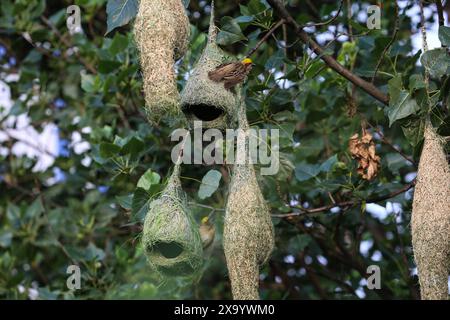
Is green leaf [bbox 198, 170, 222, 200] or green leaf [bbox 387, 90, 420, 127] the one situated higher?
green leaf [bbox 387, 90, 420, 127]

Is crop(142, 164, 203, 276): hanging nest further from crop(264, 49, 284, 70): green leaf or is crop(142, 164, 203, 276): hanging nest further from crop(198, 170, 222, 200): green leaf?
crop(264, 49, 284, 70): green leaf

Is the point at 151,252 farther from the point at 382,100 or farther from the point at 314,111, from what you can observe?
the point at 314,111

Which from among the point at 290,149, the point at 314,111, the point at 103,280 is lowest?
the point at 103,280

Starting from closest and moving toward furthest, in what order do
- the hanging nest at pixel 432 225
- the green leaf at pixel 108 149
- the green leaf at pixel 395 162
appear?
1. the hanging nest at pixel 432 225
2. the green leaf at pixel 108 149
3. the green leaf at pixel 395 162

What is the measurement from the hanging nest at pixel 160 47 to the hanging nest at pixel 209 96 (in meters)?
0.10

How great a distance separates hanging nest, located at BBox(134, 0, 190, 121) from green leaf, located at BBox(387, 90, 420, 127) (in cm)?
64

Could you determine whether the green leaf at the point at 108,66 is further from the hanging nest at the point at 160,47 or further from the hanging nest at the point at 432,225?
the hanging nest at the point at 432,225

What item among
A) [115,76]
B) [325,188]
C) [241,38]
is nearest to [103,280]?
[115,76]

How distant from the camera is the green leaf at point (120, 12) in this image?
247 cm

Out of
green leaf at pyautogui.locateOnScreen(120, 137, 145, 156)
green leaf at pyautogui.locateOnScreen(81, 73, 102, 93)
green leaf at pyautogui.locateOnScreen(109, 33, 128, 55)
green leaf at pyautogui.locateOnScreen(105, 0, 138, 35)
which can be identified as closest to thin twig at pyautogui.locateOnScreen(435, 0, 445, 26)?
green leaf at pyautogui.locateOnScreen(105, 0, 138, 35)

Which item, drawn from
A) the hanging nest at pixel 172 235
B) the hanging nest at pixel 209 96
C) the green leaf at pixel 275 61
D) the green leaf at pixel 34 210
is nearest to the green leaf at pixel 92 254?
the green leaf at pixel 34 210

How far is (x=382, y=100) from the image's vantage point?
275 centimetres

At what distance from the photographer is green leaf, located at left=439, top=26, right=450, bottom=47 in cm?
245
